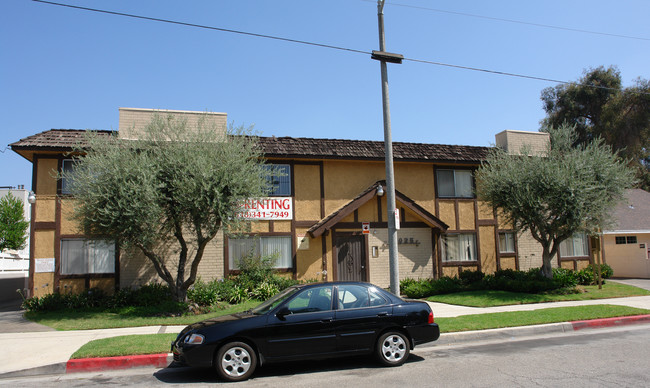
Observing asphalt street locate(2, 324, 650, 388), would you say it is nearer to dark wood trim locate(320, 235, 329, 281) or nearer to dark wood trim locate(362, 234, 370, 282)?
dark wood trim locate(320, 235, 329, 281)

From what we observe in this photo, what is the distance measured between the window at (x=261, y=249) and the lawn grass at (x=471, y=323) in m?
6.74

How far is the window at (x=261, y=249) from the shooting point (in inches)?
658

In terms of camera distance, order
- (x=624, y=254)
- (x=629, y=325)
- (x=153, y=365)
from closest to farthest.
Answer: (x=153, y=365) < (x=629, y=325) < (x=624, y=254)

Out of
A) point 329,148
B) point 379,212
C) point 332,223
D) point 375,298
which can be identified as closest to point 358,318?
point 375,298

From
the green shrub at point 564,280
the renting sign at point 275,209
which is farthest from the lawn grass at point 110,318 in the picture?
the green shrub at point 564,280

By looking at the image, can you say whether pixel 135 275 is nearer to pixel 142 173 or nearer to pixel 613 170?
pixel 142 173

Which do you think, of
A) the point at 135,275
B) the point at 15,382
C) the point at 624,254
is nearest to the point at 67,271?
the point at 135,275

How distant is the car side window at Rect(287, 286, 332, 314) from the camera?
7.63m

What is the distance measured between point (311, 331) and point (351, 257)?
34.1ft

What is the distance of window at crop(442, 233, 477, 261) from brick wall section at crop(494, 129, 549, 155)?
4.40m

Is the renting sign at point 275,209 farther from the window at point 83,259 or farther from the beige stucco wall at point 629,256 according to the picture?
the beige stucco wall at point 629,256

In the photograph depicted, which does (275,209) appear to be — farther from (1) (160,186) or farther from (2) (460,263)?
(2) (460,263)

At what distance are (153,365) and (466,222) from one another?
14.7m

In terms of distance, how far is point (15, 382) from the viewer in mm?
7500
